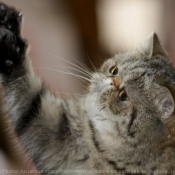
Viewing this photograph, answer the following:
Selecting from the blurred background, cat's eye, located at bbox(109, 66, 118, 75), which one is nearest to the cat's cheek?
cat's eye, located at bbox(109, 66, 118, 75)

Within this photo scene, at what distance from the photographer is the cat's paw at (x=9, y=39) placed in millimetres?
948

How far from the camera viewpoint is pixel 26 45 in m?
1.01

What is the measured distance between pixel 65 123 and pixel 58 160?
129mm

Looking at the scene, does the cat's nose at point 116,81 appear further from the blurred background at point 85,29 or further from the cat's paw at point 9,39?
the blurred background at point 85,29

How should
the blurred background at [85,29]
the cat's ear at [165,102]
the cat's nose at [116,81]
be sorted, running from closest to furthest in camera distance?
the cat's ear at [165,102] < the cat's nose at [116,81] < the blurred background at [85,29]

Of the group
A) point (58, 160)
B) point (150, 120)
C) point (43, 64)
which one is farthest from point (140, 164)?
point (43, 64)

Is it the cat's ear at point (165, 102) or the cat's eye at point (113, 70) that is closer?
the cat's ear at point (165, 102)

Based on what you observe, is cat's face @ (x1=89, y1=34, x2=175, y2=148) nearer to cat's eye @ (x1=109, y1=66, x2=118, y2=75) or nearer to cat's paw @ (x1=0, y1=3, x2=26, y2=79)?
cat's eye @ (x1=109, y1=66, x2=118, y2=75)

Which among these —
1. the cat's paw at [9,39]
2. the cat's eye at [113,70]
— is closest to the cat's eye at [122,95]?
the cat's eye at [113,70]

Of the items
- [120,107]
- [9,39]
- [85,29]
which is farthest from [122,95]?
[85,29]

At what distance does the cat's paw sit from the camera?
0.95 metres

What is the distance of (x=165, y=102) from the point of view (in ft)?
2.98

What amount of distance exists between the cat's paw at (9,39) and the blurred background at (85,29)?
0.47 meters

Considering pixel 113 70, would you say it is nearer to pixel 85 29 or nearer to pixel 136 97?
pixel 136 97
